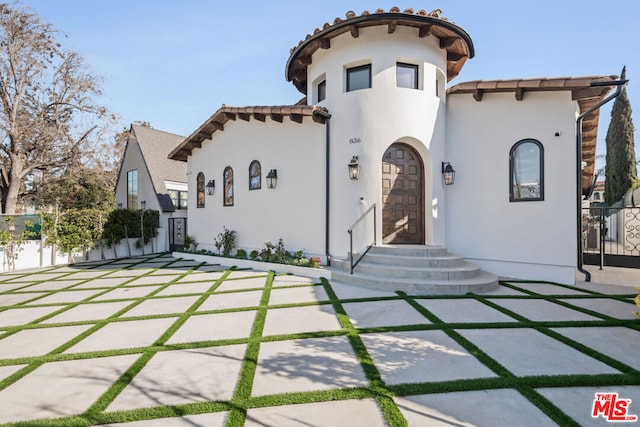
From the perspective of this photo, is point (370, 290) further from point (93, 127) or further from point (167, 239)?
point (93, 127)

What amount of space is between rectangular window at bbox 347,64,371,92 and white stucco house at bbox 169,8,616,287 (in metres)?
0.03

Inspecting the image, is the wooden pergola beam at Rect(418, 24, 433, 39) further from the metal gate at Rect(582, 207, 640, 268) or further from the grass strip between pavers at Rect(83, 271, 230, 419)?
the grass strip between pavers at Rect(83, 271, 230, 419)

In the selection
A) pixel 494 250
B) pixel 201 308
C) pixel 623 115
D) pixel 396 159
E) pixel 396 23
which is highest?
pixel 623 115

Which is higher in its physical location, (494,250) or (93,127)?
(93,127)

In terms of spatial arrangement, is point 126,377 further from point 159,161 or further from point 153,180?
point 159,161

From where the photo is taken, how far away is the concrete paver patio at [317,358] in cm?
208

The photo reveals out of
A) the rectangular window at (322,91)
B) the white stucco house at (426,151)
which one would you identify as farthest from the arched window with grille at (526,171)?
the rectangular window at (322,91)

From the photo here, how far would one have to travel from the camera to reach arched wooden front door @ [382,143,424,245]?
6.89m

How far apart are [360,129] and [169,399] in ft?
20.3

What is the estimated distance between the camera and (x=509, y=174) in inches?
255

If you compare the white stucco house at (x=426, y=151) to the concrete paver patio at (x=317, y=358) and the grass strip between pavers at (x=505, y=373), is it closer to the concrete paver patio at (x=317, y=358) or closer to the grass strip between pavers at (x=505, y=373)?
the concrete paver patio at (x=317, y=358)

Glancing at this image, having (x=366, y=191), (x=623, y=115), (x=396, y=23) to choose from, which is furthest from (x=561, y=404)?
(x=623, y=115)

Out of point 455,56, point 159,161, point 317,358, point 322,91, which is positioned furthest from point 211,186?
point 455,56

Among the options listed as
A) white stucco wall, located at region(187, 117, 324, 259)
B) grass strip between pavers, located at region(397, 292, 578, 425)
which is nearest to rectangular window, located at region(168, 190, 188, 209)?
white stucco wall, located at region(187, 117, 324, 259)
